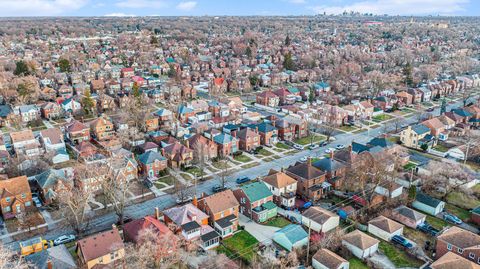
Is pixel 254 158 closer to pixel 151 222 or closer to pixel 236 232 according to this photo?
pixel 236 232

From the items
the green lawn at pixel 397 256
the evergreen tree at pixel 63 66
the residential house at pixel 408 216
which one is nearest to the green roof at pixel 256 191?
the green lawn at pixel 397 256

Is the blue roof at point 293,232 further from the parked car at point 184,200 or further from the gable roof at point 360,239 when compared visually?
the parked car at point 184,200

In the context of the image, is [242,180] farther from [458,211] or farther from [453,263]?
[453,263]

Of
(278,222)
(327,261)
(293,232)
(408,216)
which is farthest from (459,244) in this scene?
(278,222)

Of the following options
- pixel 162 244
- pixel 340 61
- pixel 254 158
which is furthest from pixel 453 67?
pixel 162 244

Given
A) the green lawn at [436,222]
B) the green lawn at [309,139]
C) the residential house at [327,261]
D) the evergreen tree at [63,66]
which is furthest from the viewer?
the evergreen tree at [63,66]

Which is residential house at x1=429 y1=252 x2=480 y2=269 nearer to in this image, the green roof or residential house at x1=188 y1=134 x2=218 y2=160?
the green roof
